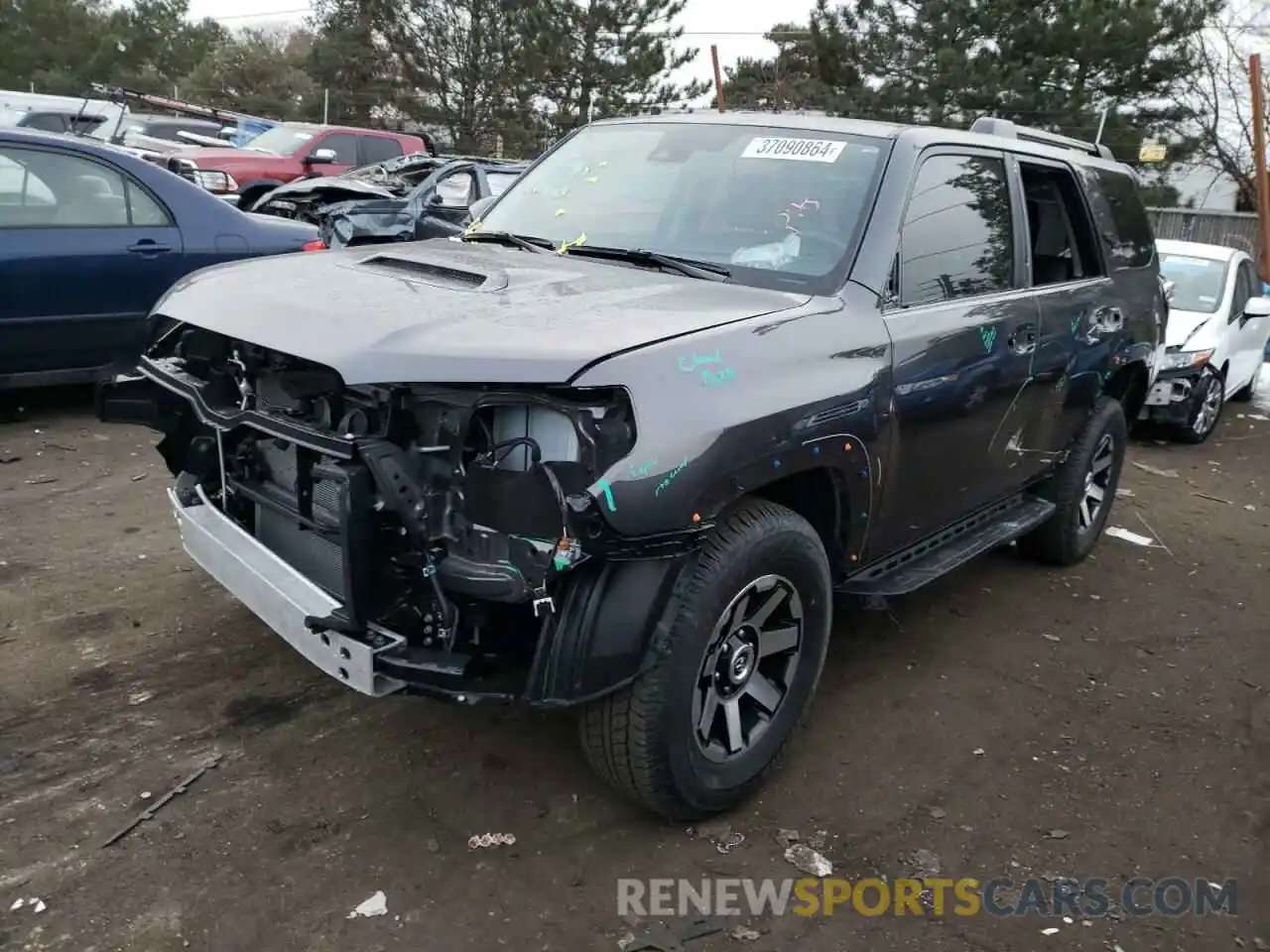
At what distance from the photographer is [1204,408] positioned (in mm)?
8398

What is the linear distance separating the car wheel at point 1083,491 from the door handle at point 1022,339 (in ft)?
3.56

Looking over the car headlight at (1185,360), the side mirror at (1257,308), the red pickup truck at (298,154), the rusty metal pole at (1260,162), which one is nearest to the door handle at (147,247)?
the red pickup truck at (298,154)

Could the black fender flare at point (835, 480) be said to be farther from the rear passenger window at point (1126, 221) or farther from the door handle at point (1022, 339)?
the rear passenger window at point (1126, 221)

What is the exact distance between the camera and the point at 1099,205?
4789mm

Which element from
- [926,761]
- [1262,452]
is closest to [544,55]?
[1262,452]

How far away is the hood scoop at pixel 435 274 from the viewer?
293 centimetres

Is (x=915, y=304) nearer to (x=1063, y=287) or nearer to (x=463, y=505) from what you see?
(x=1063, y=287)

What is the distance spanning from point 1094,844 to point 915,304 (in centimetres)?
175

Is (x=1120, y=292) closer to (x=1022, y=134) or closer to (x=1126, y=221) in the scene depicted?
(x=1126, y=221)

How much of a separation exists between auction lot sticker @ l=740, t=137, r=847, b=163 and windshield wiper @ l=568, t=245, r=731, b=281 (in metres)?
0.54

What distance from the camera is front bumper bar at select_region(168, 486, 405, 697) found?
2.47 metres

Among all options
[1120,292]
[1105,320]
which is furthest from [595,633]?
[1120,292]

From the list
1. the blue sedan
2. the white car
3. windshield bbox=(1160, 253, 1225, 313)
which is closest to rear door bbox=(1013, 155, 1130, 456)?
the white car

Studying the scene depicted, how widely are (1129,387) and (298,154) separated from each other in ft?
44.1
